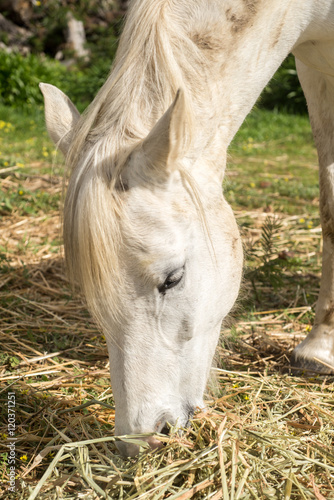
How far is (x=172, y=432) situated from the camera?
4.91 feet

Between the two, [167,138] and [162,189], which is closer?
[167,138]

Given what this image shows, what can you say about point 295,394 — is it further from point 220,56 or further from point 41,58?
point 41,58

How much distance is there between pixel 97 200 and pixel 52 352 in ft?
4.07

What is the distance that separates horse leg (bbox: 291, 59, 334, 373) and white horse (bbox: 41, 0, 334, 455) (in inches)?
22.1

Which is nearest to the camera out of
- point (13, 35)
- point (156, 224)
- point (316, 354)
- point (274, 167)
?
point (156, 224)

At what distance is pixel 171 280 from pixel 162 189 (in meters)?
0.25

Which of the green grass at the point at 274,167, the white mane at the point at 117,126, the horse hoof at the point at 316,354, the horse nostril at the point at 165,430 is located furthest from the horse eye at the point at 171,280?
the green grass at the point at 274,167

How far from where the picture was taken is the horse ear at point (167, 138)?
125cm

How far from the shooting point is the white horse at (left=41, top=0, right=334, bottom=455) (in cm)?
138

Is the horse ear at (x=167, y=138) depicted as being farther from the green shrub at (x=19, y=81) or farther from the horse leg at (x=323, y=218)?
the green shrub at (x=19, y=81)

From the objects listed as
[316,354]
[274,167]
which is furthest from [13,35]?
[316,354]

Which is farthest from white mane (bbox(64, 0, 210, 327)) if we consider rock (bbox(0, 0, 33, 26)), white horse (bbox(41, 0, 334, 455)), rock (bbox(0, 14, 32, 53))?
rock (bbox(0, 0, 33, 26))

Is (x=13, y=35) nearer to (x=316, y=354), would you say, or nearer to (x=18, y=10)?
(x=18, y=10)

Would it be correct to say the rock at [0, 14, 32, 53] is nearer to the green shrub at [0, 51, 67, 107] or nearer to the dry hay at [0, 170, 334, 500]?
the green shrub at [0, 51, 67, 107]
